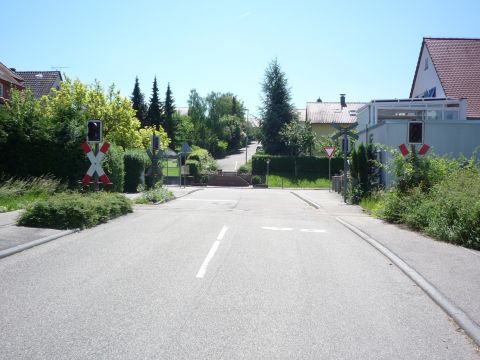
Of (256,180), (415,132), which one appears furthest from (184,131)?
(415,132)

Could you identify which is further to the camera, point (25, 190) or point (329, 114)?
point (329, 114)

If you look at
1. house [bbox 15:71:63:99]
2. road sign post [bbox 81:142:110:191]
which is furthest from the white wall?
house [bbox 15:71:63:99]

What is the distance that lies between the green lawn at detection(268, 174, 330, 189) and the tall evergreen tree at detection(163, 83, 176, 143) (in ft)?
97.0

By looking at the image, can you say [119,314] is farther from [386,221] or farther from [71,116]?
[71,116]

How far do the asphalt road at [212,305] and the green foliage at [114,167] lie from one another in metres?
15.9

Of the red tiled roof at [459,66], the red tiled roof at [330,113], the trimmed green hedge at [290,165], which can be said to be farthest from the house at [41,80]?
the red tiled roof at [330,113]

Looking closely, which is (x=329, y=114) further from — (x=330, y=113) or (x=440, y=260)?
(x=440, y=260)

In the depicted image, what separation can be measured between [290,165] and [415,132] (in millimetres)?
42625

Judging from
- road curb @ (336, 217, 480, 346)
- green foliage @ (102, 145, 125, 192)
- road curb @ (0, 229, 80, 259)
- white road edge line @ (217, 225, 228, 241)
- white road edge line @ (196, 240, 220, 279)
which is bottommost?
road curb @ (336, 217, 480, 346)

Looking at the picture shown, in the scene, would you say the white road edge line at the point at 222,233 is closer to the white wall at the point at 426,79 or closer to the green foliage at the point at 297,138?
the white wall at the point at 426,79

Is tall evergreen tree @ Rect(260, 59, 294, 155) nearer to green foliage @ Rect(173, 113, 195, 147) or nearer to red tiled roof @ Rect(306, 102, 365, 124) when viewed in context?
red tiled roof @ Rect(306, 102, 365, 124)

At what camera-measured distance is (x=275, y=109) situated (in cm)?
6650

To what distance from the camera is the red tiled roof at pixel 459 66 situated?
36.8 metres

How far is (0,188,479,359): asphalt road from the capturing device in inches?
211
